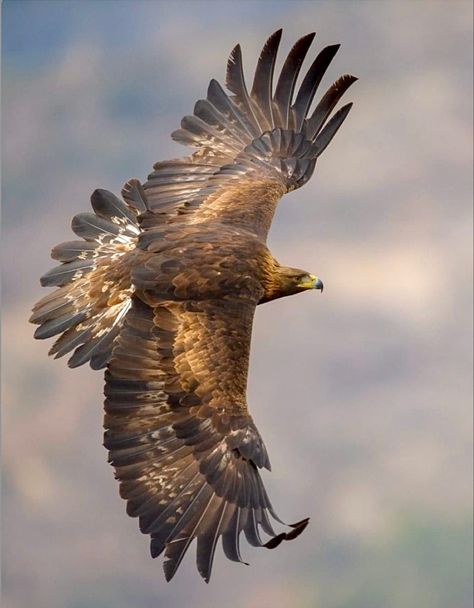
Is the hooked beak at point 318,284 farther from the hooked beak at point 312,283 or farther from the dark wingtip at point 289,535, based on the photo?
the dark wingtip at point 289,535

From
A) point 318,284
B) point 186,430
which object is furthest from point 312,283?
point 186,430

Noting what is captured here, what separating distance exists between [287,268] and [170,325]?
191cm

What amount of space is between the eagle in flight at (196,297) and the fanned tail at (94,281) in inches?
0.5

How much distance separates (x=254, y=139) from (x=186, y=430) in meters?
4.28

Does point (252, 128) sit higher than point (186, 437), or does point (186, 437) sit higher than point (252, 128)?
point (252, 128)

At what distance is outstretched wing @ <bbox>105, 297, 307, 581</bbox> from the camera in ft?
36.2

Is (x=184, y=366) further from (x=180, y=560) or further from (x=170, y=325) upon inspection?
(x=180, y=560)

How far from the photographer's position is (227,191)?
1380cm

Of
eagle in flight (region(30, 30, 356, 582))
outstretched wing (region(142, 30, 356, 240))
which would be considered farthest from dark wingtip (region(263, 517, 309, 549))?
outstretched wing (region(142, 30, 356, 240))

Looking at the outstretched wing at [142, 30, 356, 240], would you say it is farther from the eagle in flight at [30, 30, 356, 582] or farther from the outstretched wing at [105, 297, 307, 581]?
the outstretched wing at [105, 297, 307, 581]

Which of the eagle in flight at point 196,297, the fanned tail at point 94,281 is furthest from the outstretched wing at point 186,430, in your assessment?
the fanned tail at point 94,281

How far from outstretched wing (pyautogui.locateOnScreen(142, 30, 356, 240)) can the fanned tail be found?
1.38ft

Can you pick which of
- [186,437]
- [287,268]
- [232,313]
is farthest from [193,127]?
[186,437]

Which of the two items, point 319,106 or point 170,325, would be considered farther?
point 319,106
